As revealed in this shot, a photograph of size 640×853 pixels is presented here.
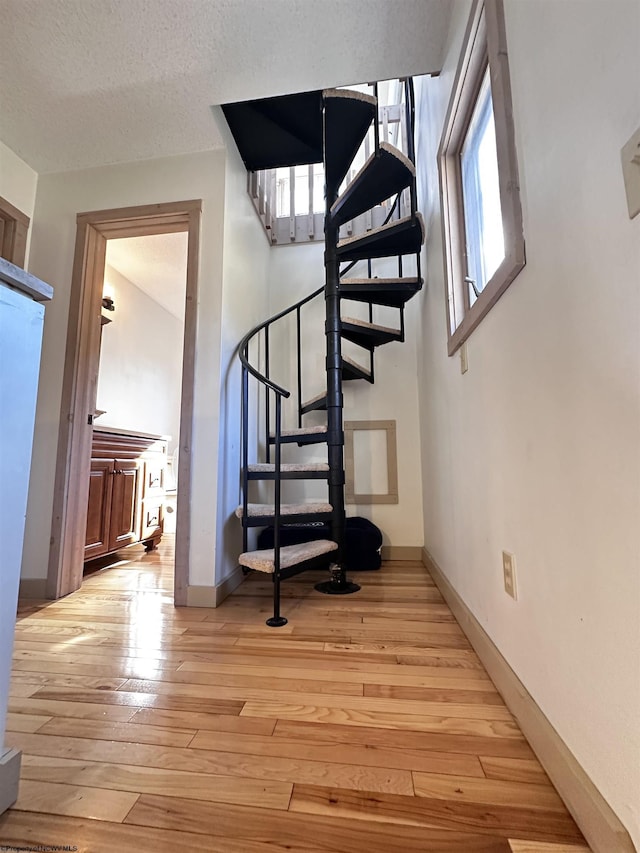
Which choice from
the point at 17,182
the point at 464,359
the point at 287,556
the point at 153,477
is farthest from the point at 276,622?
the point at 17,182

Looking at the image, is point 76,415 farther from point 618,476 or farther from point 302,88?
point 618,476

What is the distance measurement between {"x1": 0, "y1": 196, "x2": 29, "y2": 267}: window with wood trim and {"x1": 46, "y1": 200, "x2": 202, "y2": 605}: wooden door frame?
32 centimetres

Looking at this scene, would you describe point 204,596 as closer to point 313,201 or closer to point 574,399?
point 574,399

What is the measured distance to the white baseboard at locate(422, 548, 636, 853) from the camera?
602 mm

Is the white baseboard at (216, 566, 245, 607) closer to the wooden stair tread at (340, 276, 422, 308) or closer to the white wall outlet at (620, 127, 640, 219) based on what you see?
the wooden stair tread at (340, 276, 422, 308)

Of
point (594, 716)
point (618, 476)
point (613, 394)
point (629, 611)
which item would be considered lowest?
point (594, 716)

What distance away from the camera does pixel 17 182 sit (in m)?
2.23

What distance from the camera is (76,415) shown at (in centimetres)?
215

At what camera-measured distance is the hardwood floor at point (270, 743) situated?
0.69 meters

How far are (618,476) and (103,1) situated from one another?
2516 millimetres

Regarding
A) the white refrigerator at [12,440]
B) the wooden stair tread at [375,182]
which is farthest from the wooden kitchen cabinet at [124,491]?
the wooden stair tread at [375,182]

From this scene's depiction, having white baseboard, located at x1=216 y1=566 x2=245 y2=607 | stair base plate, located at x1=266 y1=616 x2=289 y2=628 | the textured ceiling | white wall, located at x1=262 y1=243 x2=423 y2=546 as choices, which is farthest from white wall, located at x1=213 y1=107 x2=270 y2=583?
white wall, located at x1=262 y1=243 x2=423 y2=546

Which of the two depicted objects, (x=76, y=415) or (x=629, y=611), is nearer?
(x=629, y=611)

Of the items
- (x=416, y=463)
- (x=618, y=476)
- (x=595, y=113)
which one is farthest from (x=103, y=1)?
(x=416, y=463)
